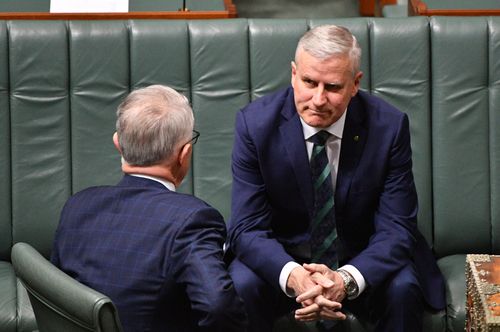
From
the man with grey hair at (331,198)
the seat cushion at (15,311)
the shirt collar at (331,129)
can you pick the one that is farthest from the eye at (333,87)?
the seat cushion at (15,311)

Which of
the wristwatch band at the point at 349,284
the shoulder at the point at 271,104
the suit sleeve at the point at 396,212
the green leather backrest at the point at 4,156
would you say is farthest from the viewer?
the green leather backrest at the point at 4,156

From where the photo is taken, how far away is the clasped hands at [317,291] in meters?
2.91

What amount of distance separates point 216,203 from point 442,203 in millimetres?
821

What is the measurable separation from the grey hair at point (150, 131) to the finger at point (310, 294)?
29.3 inches

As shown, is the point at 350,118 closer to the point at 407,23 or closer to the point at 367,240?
the point at 367,240

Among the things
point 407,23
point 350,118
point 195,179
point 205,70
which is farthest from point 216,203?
point 407,23

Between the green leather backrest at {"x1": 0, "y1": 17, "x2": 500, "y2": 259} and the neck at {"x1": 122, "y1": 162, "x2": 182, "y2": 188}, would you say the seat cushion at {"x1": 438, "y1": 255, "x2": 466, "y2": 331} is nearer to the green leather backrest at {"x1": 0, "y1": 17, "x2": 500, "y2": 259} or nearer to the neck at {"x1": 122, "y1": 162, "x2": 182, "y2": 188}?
the green leather backrest at {"x1": 0, "y1": 17, "x2": 500, "y2": 259}

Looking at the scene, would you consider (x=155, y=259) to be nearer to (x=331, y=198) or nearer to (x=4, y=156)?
(x=331, y=198)

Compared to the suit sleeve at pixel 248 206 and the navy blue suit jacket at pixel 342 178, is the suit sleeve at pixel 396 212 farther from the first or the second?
the suit sleeve at pixel 248 206

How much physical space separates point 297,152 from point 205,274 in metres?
1.09

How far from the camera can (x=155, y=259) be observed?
220cm

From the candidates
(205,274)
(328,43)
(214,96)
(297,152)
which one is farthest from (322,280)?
(214,96)

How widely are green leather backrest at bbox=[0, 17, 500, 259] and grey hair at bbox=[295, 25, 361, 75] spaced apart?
0.63 metres

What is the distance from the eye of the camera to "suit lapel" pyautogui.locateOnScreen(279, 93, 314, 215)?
3.19 metres
